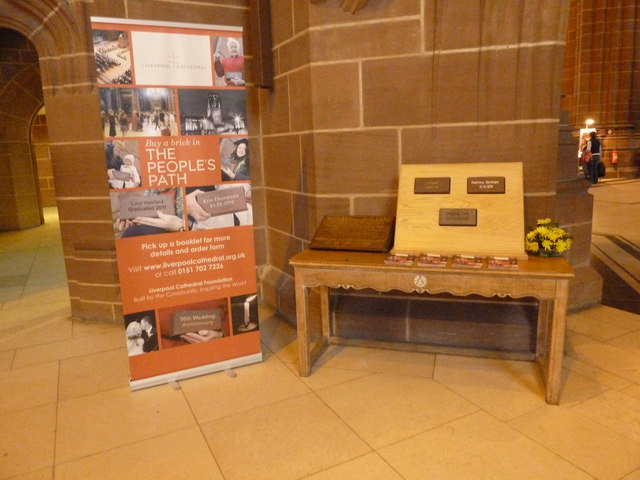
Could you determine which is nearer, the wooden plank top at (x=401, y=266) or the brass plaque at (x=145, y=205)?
the wooden plank top at (x=401, y=266)

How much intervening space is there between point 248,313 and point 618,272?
3.89 m

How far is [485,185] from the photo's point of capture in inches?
105

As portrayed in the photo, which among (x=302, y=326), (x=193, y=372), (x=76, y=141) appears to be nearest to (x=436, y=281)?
(x=302, y=326)

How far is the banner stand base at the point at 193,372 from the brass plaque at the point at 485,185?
1574mm

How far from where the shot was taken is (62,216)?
12.2 ft

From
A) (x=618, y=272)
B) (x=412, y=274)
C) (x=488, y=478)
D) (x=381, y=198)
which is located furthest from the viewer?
(x=618, y=272)

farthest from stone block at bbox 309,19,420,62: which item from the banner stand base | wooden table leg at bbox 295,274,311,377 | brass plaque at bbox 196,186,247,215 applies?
the banner stand base

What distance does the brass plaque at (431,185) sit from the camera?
2.74 metres

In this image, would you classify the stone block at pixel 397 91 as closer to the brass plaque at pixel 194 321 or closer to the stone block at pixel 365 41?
the stone block at pixel 365 41

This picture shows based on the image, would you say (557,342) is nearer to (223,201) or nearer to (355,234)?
(355,234)

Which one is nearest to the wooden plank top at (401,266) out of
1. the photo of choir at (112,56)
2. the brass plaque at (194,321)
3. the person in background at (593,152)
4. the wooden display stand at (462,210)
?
the wooden display stand at (462,210)

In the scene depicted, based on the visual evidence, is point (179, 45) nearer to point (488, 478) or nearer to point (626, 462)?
point (488, 478)

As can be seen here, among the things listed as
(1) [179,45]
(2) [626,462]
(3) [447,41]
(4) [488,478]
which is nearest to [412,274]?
(4) [488,478]

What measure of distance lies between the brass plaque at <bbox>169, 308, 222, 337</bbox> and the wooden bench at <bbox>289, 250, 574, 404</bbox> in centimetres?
49
